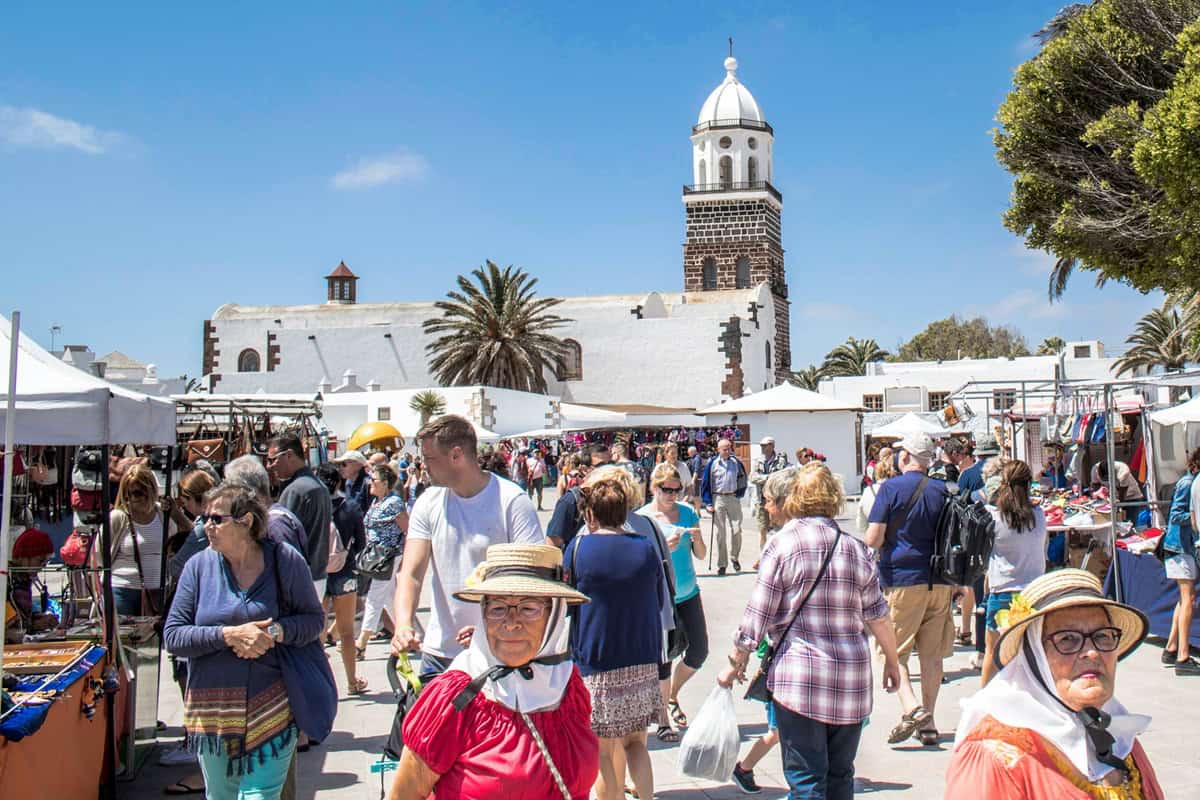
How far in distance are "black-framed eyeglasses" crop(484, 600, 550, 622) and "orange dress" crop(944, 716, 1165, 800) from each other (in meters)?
1.10

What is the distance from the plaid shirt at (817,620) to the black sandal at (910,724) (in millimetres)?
1949

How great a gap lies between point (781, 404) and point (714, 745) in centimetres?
1782

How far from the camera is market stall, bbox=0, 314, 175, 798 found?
4.00 metres

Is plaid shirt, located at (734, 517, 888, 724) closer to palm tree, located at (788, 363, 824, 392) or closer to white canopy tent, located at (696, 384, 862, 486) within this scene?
white canopy tent, located at (696, 384, 862, 486)

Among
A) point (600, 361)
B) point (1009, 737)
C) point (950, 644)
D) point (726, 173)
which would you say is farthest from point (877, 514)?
point (726, 173)

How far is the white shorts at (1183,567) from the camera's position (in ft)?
25.5

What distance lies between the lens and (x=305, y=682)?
12.5ft

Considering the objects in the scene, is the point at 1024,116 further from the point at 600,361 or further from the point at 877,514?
the point at 600,361

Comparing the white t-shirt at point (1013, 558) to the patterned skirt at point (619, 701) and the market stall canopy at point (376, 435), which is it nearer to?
the patterned skirt at point (619, 701)

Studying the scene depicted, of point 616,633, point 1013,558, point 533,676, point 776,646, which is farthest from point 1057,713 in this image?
point 1013,558

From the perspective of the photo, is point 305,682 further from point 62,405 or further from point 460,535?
point 62,405

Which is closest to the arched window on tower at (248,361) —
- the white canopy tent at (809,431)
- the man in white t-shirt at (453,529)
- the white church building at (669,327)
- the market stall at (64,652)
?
the white church building at (669,327)

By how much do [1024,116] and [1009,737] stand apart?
41.6 ft

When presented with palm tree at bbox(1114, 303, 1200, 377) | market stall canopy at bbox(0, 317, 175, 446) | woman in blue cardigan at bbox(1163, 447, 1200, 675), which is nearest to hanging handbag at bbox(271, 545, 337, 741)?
market stall canopy at bbox(0, 317, 175, 446)
